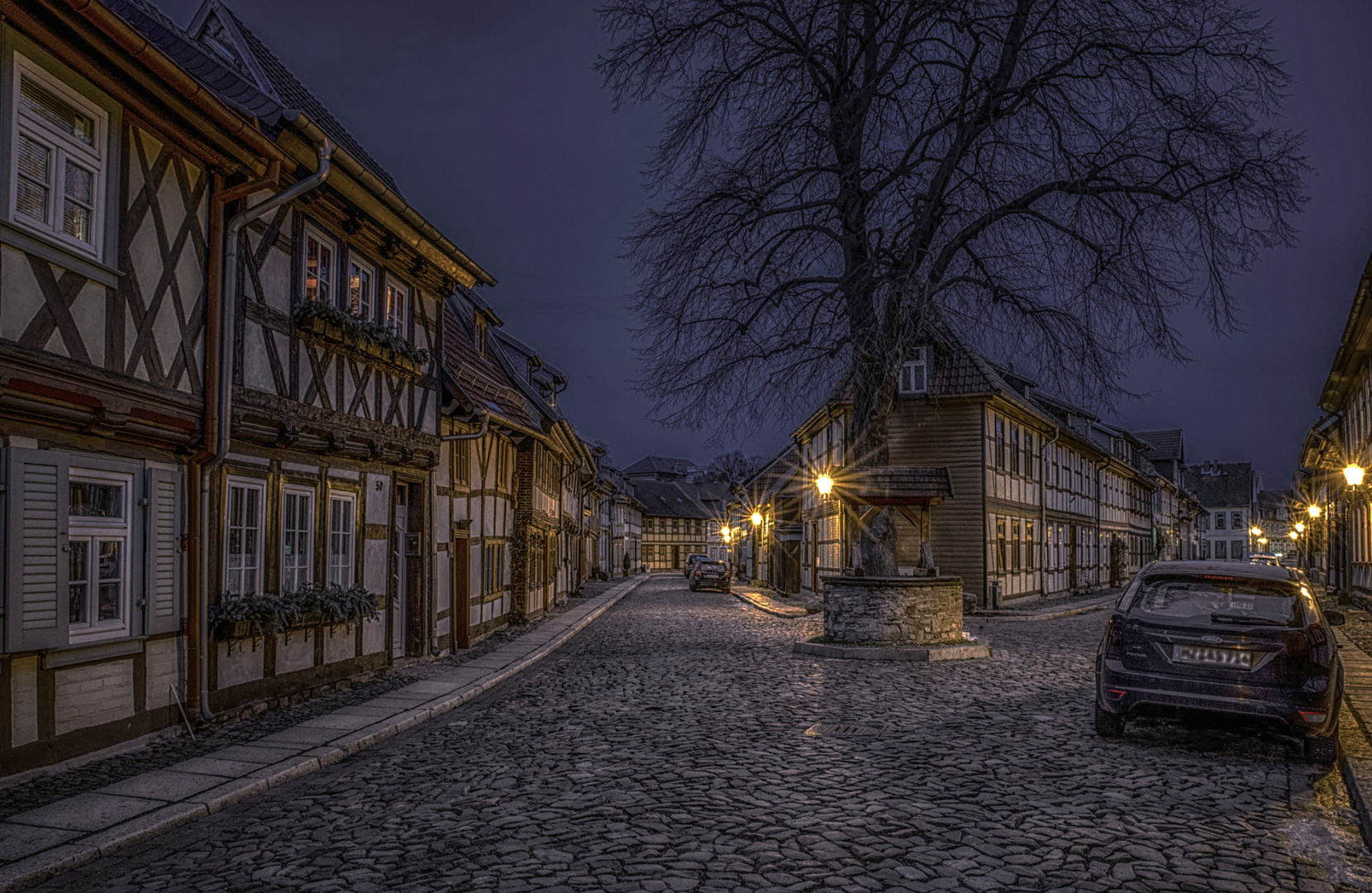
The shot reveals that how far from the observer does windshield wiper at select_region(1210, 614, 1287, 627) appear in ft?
27.0

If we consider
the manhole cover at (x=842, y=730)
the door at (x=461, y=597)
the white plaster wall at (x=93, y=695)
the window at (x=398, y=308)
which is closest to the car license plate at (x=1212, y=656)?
the manhole cover at (x=842, y=730)

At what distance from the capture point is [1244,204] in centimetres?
1576

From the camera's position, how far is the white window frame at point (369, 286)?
496 inches

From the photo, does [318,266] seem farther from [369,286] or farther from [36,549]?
[36,549]

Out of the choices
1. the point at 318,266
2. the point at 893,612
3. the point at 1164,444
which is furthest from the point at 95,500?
the point at 1164,444

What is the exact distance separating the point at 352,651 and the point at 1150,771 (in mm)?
9156

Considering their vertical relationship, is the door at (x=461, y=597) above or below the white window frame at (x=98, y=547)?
below

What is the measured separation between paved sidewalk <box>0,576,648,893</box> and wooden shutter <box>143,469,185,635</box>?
1301mm

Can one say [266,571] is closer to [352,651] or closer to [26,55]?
[352,651]

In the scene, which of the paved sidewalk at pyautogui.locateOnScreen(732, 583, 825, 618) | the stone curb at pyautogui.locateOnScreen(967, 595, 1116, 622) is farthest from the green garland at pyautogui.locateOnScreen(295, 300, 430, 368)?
the stone curb at pyautogui.locateOnScreen(967, 595, 1116, 622)

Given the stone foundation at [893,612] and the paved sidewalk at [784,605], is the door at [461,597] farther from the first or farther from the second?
the paved sidewalk at [784,605]

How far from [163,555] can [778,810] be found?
5.78 metres

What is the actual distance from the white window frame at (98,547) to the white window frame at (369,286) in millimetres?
4557

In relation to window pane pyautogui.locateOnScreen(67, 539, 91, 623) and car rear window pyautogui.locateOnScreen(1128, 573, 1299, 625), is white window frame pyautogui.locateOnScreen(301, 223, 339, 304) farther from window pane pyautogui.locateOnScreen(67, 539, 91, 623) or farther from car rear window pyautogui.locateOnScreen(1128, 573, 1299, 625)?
car rear window pyautogui.locateOnScreen(1128, 573, 1299, 625)
